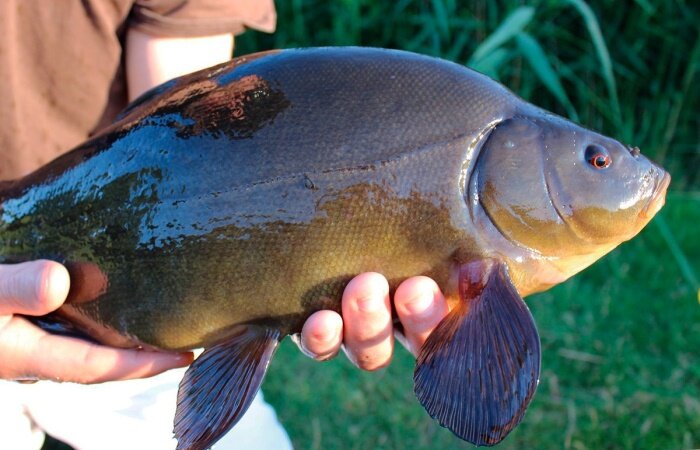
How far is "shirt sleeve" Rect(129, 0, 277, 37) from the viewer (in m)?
2.08

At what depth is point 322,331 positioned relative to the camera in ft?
4.56

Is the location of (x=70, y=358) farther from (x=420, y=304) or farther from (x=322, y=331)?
(x=420, y=304)

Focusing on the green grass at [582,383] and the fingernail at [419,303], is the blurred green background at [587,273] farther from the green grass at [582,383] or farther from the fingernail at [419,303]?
the fingernail at [419,303]

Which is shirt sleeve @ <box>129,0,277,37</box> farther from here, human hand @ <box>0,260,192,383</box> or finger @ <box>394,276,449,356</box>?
finger @ <box>394,276,449,356</box>

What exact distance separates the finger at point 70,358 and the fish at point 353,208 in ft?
0.46

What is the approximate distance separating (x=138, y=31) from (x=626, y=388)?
1.81 metres

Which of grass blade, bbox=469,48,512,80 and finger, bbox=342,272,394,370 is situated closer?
finger, bbox=342,272,394,370

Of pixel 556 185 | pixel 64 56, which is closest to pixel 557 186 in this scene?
pixel 556 185

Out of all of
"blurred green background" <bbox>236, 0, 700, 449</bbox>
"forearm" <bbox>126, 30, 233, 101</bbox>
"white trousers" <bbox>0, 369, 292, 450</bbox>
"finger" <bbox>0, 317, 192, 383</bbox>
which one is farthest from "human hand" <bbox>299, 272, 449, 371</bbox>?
"forearm" <bbox>126, 30, 233, 101</bbox>

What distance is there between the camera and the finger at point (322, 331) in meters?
1.39

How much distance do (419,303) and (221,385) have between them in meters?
0.39

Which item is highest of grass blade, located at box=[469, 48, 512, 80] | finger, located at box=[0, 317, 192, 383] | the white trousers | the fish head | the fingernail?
the fish head

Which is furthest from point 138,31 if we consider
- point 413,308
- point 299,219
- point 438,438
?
point 438,438

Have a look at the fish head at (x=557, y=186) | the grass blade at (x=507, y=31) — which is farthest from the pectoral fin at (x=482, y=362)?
the grass blade at (x=507, y=31)
